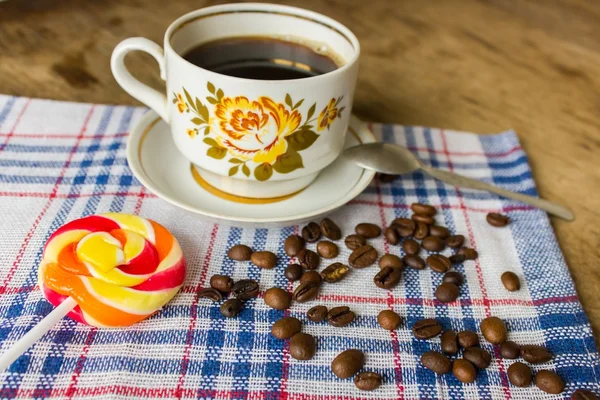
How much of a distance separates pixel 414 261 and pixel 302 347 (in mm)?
244

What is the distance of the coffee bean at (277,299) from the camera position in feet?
2.47

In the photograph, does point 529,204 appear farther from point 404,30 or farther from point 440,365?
point 404,30

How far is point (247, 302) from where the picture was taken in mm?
767

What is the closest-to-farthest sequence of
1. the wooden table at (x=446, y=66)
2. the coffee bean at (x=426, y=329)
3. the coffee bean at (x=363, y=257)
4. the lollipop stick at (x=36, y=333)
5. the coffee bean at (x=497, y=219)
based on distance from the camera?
1. the lollipop stick at (x=36, y=333)
2. the coffee bean at (x=426, y=329)
3. the coffee bean at (x=363, y=257)
4. the coffee bean at (x=497, y=219)
5. the wooden table at (x=446, y=66)

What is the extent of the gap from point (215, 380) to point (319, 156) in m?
0.38

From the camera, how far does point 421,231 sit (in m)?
0.91

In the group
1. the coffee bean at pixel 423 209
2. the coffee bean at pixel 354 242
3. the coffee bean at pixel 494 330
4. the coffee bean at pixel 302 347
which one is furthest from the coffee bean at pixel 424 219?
the coffee bean at pixel 302 347

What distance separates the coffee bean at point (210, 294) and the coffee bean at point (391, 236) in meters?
0.28

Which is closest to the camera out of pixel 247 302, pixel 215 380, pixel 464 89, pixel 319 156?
pixel 215 380

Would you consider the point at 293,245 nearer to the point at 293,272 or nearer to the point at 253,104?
the point at 293,272

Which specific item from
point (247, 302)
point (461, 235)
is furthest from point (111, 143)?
point (461, 235)

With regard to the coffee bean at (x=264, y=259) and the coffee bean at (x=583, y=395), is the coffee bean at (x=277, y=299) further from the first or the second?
the coffee bean at (x=583, y=395)

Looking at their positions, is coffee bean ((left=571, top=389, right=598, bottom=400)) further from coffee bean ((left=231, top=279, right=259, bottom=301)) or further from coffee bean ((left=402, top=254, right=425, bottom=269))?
coffee bean ((left=231, top=279, right=259, bottom=301))

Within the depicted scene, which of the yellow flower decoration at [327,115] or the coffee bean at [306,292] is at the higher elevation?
the yellow flower decoration at [327,115]
